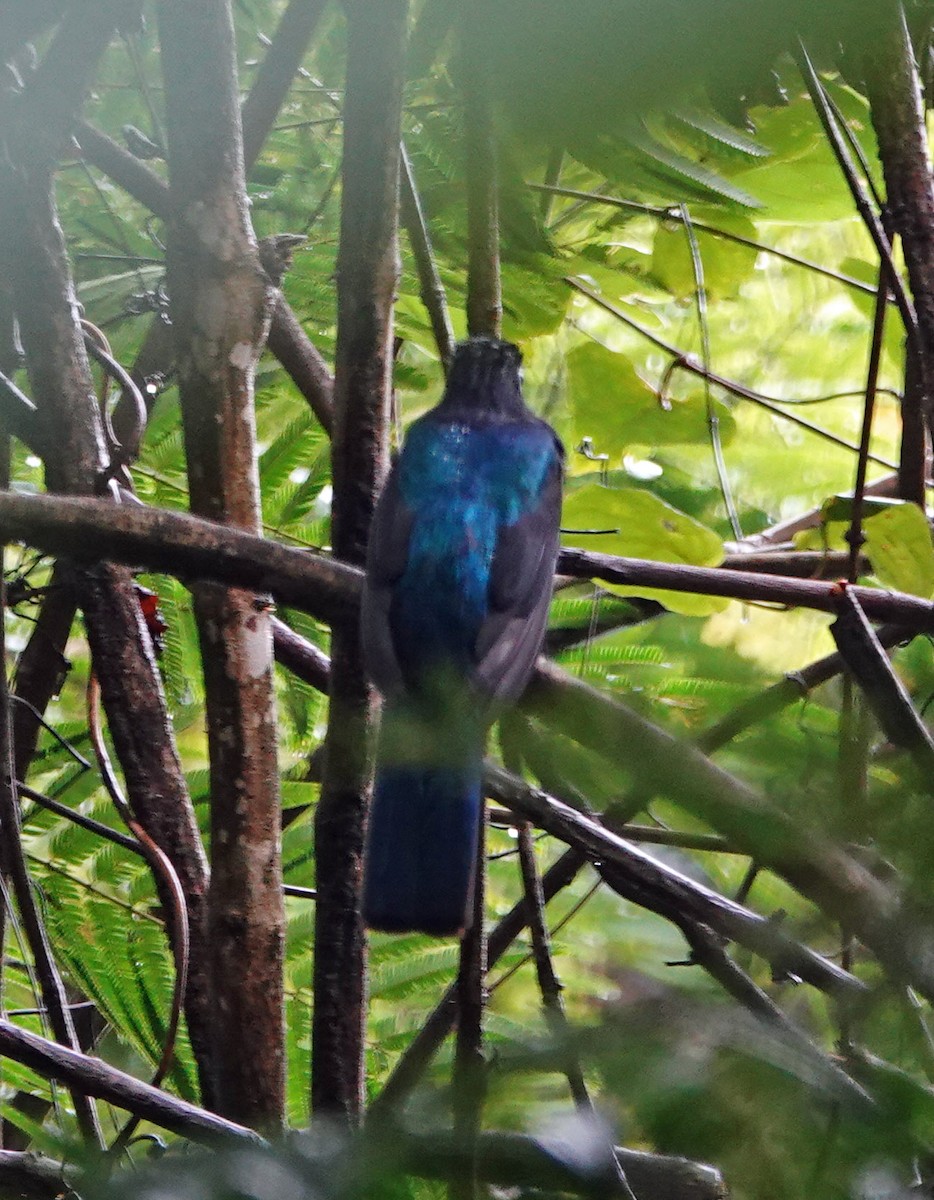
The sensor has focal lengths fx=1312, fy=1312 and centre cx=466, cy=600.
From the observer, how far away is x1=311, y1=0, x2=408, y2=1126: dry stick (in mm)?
2090

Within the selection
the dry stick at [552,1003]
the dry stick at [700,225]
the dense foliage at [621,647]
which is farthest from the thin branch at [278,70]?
the dry stick at [552,1003]

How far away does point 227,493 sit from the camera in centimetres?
216

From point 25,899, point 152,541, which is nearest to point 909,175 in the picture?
point 152,541

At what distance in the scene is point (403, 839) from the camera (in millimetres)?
1946

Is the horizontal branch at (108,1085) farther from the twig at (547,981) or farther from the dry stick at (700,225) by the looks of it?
the dry stick at (700,225)

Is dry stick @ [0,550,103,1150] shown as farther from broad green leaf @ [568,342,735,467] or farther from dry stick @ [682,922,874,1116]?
broad green leaf @ [568,342,735,467]

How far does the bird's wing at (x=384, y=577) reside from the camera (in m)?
2.10

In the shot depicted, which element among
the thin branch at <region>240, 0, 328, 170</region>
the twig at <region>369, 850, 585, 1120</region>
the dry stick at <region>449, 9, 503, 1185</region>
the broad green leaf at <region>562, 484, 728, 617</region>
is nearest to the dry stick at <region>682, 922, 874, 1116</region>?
the dry stick at <region>449, 9, 503, 1185</region>

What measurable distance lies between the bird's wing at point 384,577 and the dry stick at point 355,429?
0.05m

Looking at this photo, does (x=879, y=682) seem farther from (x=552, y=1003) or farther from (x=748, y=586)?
(x=748, y=586)

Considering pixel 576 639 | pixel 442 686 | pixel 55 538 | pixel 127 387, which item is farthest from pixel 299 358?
pixel 442 686

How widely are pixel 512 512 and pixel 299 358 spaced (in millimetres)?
636

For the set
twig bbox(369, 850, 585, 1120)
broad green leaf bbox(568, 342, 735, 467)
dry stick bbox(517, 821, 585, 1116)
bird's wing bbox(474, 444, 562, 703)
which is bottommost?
twig bbox(369, 850, 585, 1120)

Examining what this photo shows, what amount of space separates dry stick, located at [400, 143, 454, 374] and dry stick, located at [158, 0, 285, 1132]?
32 centimetres
